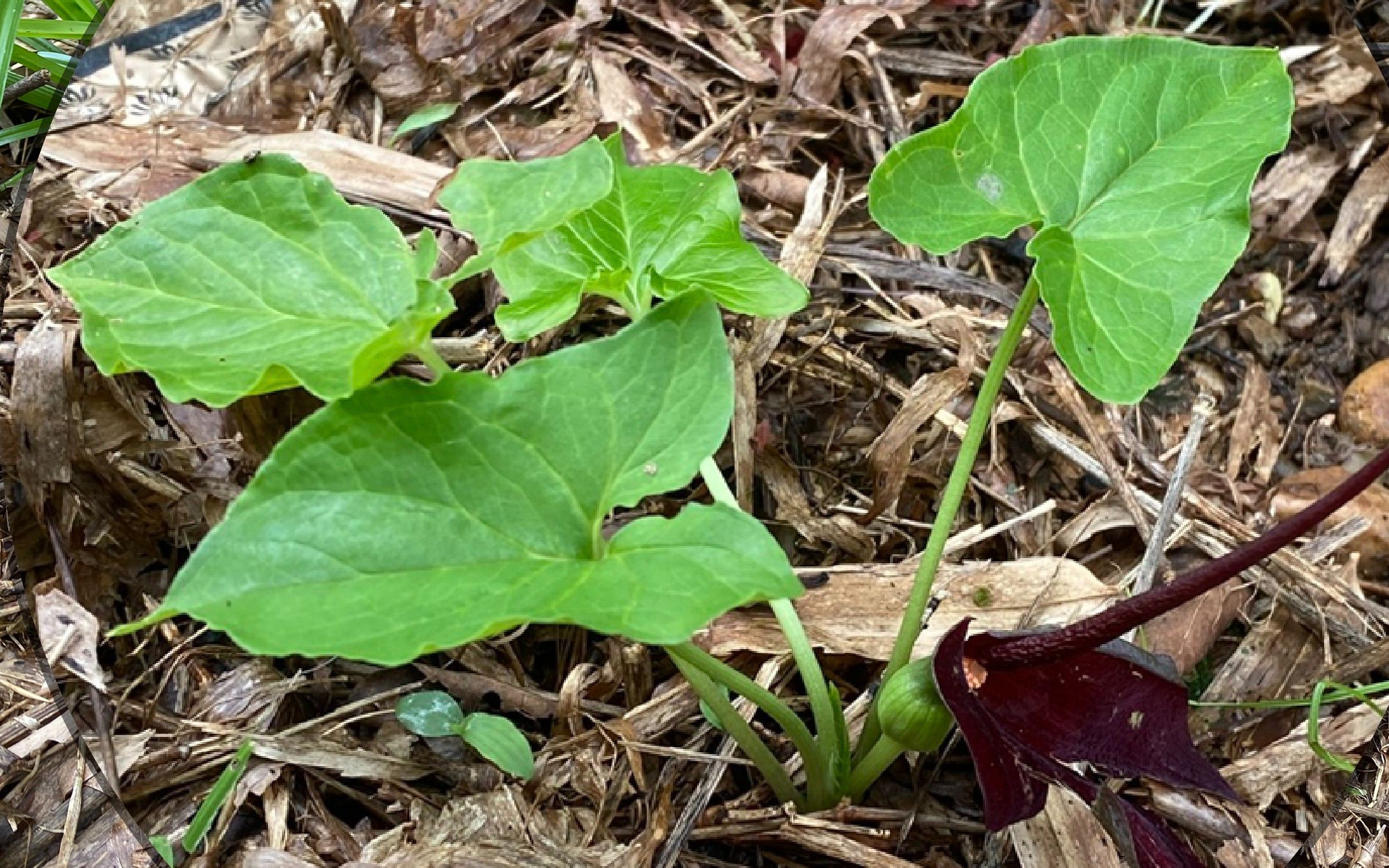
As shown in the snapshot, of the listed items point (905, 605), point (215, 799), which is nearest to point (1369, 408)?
point (905, 605)

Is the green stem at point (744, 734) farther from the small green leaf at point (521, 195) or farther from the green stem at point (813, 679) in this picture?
the small green leaf at point (521, 195)

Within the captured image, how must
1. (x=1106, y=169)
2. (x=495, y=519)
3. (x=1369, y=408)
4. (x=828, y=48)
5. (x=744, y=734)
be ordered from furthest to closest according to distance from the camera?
(x=828, y=48), (x=1369, y=408), (x=1106, y=169), (x=744, y=734), (x=495, y=519)

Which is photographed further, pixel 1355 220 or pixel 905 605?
pixel 1355 220

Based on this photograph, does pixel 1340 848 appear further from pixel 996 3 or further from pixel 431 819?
pixel 996 3

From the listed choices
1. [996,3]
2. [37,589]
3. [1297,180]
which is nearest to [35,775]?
[37,589]

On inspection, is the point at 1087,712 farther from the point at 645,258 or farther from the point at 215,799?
the point at 215,799
